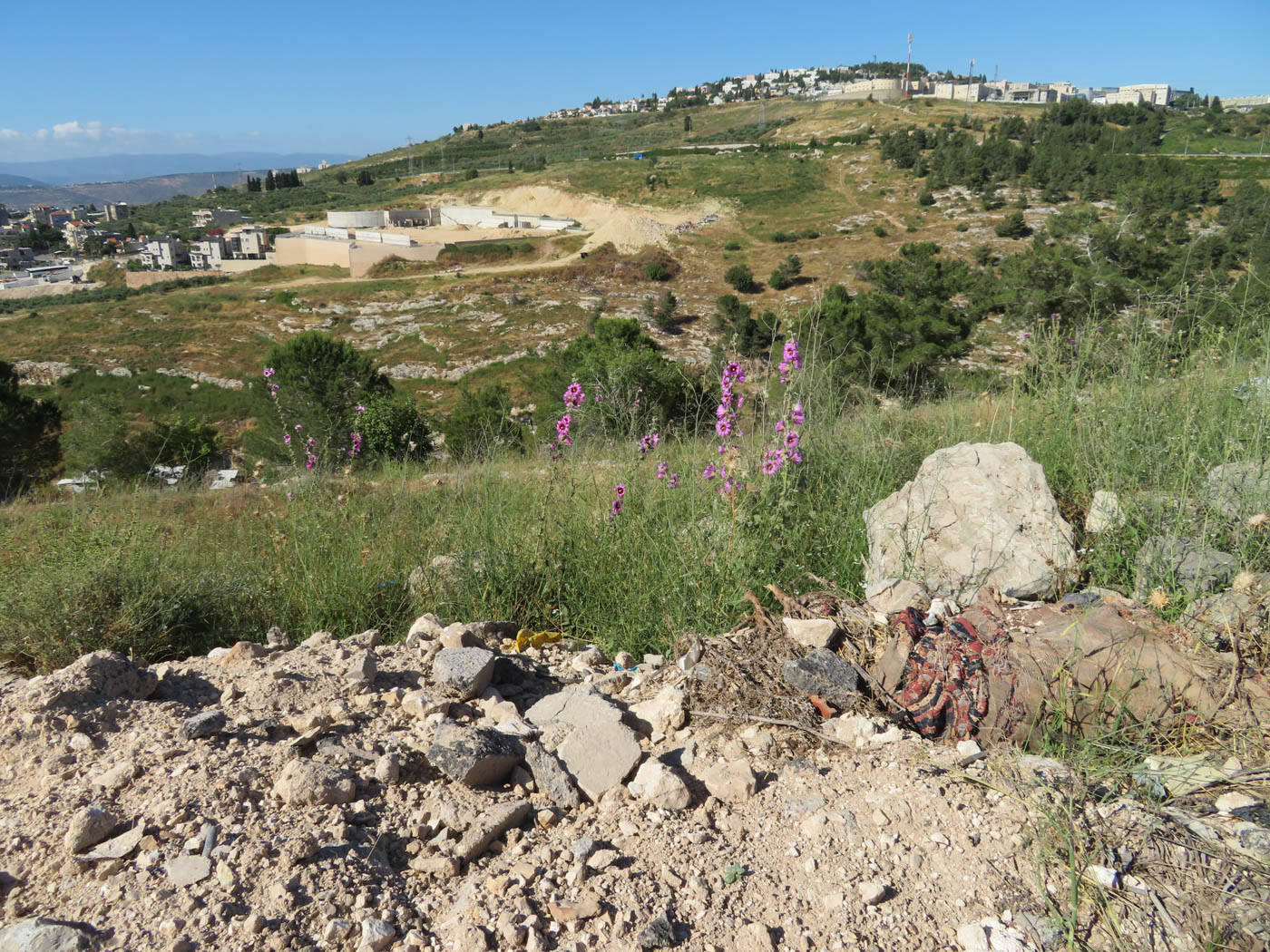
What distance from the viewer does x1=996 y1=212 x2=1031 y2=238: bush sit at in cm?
3931

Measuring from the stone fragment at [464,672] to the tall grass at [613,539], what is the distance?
1.92 ft

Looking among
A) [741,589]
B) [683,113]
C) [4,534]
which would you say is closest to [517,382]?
[4,534]

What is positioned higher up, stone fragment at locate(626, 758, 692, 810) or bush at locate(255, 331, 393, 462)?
stone fragment at locate(626, 758, 692, 810)

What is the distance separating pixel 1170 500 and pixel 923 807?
1762 millimetres

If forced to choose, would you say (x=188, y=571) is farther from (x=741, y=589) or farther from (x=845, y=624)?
(x=845, y=624)

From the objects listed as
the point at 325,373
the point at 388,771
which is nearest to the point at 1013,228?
the point at 325,373

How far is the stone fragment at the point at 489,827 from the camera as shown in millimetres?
1705

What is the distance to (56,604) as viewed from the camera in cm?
277

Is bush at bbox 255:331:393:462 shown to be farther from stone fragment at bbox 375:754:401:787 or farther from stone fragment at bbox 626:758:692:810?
stone fragment at bbox 626:758:692:810

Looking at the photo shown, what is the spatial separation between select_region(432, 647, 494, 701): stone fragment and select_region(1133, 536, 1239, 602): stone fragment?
2.09 meters

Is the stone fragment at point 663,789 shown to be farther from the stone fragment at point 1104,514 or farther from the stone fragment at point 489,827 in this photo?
the stone fragment at point 1104,514

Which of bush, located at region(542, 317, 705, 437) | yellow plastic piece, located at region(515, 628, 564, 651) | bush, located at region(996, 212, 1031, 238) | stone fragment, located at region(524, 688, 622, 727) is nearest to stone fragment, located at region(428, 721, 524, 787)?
stone fragment, located at region(524, 688, 622, 727)

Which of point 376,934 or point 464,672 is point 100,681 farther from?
point 376,934

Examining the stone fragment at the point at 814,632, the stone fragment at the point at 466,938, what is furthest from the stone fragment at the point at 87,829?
the stone fragment at the point at 814,632
